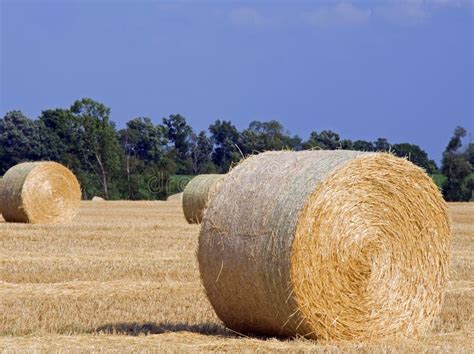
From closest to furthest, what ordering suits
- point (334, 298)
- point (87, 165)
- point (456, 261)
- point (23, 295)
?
1. point (334, 298)
2. point (23, 295)
3. point (456, 261)
4. point (87, 165)

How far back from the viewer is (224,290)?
869cm

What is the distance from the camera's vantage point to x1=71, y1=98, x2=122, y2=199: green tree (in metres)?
56.8

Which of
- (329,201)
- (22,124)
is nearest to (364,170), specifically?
(329,201)

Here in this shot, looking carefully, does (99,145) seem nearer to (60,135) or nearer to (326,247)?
(60,135)

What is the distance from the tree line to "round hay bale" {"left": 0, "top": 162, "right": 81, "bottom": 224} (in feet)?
76.2

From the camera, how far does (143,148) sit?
70.9m

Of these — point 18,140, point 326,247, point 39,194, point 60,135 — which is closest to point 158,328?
point 326,247

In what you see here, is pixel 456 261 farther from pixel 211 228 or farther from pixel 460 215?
pixel 460 215

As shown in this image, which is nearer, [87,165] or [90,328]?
[90,328]

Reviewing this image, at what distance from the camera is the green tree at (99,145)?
56.8 m

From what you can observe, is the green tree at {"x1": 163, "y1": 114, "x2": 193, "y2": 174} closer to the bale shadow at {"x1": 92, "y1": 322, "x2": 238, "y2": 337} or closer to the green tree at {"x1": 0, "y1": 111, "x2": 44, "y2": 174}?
the green tree at {"x1": 0, "y1": 111, "x2": 44, "y2": 174}

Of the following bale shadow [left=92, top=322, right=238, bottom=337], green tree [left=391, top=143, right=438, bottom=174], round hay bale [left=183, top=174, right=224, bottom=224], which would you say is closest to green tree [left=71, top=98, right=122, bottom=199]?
green tree [left=391, top=143, right=438, bottom=174]

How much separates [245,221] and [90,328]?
1740 millimetres

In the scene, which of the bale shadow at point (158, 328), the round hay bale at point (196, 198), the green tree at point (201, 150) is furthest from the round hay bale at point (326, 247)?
the green tree at point (201, 150)
